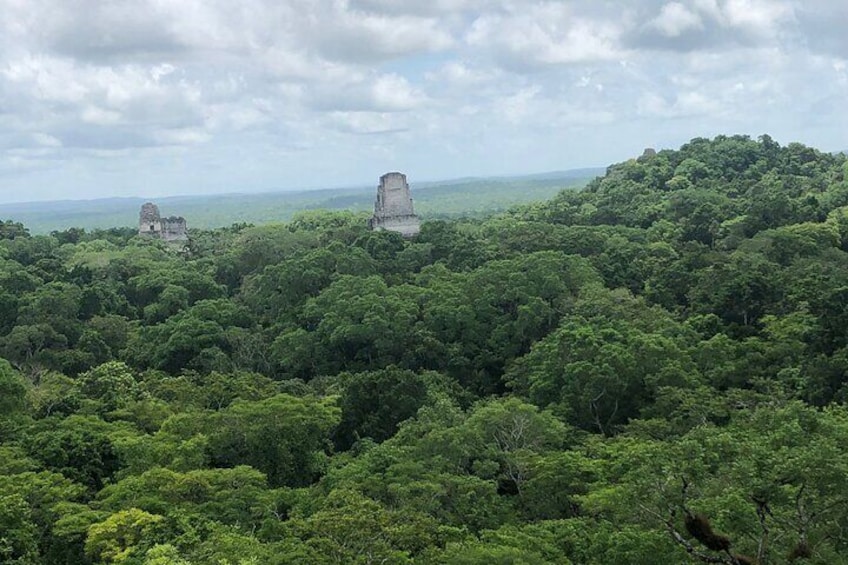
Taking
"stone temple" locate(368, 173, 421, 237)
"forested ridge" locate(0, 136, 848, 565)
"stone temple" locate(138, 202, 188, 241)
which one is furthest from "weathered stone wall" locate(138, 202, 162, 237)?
"stone temple" locate(368, 173, 421, 237)

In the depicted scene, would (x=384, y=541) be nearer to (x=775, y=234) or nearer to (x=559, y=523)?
(x=559, y=523)

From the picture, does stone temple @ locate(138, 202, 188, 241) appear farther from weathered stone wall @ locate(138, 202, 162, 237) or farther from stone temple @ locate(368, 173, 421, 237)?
stone temple @ locate(368, 173, 421, 237)

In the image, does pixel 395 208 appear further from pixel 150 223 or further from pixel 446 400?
pixel 446 400

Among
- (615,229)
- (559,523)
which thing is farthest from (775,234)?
(559,523)

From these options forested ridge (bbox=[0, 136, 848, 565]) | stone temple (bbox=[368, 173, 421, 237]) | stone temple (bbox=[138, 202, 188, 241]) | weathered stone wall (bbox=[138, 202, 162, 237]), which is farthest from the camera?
weathered stone wall (bbox=[138, 202, 162, 237])

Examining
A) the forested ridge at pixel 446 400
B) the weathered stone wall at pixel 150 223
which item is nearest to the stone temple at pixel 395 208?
the forested ridge at pixel 446 400

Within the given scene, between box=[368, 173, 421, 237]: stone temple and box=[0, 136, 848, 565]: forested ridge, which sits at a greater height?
box=[368, 173, 421, 237]: stone temple
